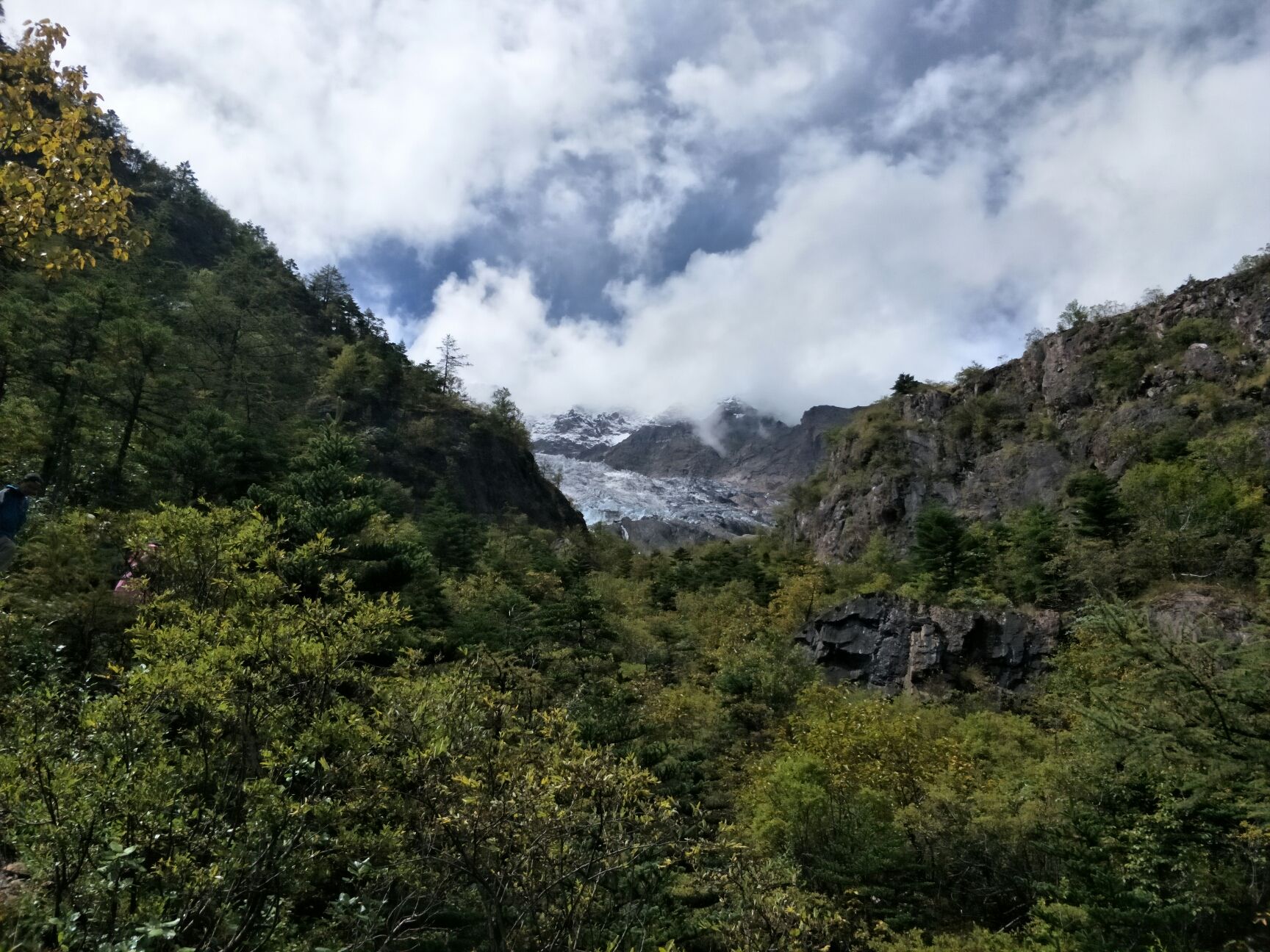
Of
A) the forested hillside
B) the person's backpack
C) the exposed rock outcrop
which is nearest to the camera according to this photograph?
the forested hillside

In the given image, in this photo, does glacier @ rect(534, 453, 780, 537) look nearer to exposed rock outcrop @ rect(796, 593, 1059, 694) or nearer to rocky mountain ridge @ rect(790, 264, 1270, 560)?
rocky mountain ridge @ rect(790, 264, 1270, 560)

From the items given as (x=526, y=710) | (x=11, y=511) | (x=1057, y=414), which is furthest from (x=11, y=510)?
(x=1057, y=414)

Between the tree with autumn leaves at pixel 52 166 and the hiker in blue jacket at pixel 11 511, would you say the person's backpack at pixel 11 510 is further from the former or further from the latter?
the tree with autumn leaves at pixel 52 166

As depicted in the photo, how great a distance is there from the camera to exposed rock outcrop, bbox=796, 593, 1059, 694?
82.6 ft

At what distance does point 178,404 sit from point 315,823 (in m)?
28.5

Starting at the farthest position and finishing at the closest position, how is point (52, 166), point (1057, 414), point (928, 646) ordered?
point (1057, 414) < point (928, 646) < point (52, 166)

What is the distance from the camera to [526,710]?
35.4 ft

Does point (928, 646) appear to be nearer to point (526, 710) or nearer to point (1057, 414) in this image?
point (526, 710)

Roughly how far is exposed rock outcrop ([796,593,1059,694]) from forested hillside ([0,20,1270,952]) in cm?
53

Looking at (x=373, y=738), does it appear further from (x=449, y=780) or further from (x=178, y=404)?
(x=178, y=404)

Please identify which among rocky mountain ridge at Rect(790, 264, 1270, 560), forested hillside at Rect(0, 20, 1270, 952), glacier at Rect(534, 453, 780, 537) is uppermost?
glacier at Rect(534, 453, 780, 537)

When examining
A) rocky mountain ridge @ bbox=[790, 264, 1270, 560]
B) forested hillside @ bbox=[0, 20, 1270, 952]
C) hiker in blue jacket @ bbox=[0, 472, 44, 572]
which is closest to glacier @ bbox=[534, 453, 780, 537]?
rocky mountain ridge @ bbox=[790, 264, 1270, 560]

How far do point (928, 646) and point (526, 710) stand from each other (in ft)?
67.0

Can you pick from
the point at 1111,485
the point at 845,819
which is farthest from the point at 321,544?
the point at 1111,485
